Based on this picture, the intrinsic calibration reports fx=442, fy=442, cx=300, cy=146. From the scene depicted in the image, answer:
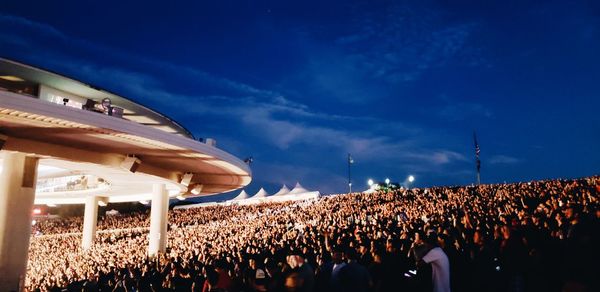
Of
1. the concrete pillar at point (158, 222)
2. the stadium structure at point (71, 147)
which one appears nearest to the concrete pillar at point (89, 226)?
the concrete pillar at point (158, 222)

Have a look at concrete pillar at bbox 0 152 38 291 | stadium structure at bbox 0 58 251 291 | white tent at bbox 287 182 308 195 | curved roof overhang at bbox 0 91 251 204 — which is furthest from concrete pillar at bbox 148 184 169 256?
white tent at bbox 287 182 308 195

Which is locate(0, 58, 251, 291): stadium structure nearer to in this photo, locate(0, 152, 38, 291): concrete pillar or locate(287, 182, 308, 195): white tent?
locate(0, 152, 38, 291): concrete pillar

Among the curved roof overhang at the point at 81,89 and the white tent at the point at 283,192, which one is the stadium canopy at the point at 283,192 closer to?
the white tent at the point at 283,192

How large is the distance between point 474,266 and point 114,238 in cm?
3115

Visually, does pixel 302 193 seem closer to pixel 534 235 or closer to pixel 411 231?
pixel 411 231

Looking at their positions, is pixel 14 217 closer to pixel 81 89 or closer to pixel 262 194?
pixel 81 89

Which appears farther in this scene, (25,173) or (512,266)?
(25,173)

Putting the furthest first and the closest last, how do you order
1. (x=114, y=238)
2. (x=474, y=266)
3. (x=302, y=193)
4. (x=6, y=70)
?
(x=302, y=193), (x=114, y=238), (x=6, y=70), (x=474, y=266)

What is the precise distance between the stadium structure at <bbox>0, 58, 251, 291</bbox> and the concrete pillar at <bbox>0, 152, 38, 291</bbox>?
0.02m

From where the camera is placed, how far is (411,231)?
11695 millimetres

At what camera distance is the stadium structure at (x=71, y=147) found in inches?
373

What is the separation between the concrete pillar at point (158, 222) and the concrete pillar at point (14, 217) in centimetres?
837

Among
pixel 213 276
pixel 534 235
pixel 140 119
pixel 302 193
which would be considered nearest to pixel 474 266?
pixel 534 235

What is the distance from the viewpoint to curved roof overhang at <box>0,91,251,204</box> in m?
8.88
